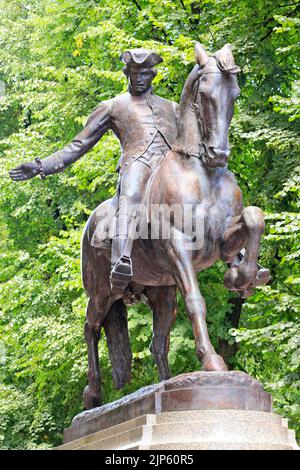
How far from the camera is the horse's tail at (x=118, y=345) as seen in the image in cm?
1127

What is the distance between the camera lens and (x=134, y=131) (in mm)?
10695

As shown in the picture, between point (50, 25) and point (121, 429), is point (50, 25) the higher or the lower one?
the higher one

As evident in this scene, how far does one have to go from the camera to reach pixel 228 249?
9531mm

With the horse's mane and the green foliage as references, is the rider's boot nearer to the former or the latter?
the horse's mane

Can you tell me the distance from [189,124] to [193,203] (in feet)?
2.65

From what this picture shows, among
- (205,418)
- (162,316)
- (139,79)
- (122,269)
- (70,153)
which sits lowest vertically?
(205,418)

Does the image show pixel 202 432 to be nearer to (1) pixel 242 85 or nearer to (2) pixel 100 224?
(2) pixel 100 224

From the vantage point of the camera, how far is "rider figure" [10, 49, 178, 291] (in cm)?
1038

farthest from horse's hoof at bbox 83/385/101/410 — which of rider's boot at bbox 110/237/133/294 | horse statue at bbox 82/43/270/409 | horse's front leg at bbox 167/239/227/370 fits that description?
horse's front leg at bbox 167/239/227/370

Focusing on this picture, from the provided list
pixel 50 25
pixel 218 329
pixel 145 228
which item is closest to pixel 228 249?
pixel 145 228

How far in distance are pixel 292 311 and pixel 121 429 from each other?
707 centimetres

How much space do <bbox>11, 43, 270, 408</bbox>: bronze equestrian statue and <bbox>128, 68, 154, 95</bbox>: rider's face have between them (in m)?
0.02

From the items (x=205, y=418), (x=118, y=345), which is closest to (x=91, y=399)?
(x=118, y=345)

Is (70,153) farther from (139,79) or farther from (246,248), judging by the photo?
(246,248)
